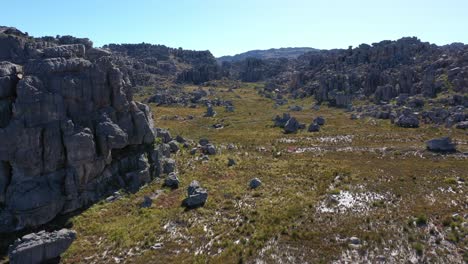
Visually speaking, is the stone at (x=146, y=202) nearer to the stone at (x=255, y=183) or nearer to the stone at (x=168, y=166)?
the stone at (x=168, y=166)

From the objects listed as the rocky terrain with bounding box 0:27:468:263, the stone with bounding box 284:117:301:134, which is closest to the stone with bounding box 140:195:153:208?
the rocky terrain with bounding box 0:27:468:263

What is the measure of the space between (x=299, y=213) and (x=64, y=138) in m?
28.7

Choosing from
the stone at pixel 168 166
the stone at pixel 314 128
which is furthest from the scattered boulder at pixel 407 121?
Result: the stone at pixel 168 166

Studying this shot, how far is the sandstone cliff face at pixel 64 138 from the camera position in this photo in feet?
124

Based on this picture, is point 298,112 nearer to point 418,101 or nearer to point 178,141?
point 418,101

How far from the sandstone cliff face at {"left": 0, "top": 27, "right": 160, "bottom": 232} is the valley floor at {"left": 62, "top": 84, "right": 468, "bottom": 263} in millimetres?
3285

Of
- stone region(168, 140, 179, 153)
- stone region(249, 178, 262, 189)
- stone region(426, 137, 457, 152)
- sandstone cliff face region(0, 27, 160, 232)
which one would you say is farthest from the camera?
stone region(168, 140, 179, 153)

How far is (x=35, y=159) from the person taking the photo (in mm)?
38688

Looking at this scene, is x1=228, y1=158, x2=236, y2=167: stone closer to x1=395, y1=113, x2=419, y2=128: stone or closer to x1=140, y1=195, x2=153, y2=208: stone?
x1=140, y1=195, x2=153, y2=208: stone

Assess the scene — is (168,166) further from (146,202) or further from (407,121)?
(407,121)

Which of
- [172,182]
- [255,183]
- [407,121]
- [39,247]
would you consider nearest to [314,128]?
[407,121]

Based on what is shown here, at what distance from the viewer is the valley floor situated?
33.2 m

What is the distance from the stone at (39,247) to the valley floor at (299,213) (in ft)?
4.41

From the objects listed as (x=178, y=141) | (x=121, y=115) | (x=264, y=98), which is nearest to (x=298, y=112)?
(x=264, y=98)
